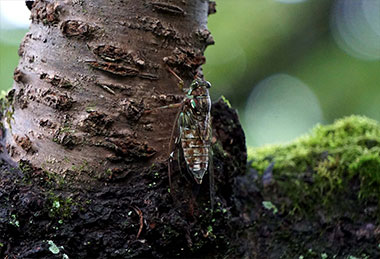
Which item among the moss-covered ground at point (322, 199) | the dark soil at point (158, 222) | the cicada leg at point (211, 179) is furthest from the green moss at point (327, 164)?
the cicada leg at point (211, 179)

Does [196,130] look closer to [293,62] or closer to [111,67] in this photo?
[111,67]

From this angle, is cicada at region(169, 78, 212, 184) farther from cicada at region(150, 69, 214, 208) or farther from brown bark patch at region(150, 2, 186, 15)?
brown bark patch at region(150, 2, 186, 15)

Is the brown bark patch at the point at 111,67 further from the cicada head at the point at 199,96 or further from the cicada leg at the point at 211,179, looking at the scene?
the cicada leg at the point at 211,179

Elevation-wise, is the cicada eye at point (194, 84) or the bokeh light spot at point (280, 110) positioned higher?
the bokeh light spot at point (280, 110)

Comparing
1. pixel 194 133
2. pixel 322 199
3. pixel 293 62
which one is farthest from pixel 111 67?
pixel 293 62

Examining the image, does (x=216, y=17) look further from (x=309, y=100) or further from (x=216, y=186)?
(x=216, y=186)

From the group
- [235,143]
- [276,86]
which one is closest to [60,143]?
[235,143]
